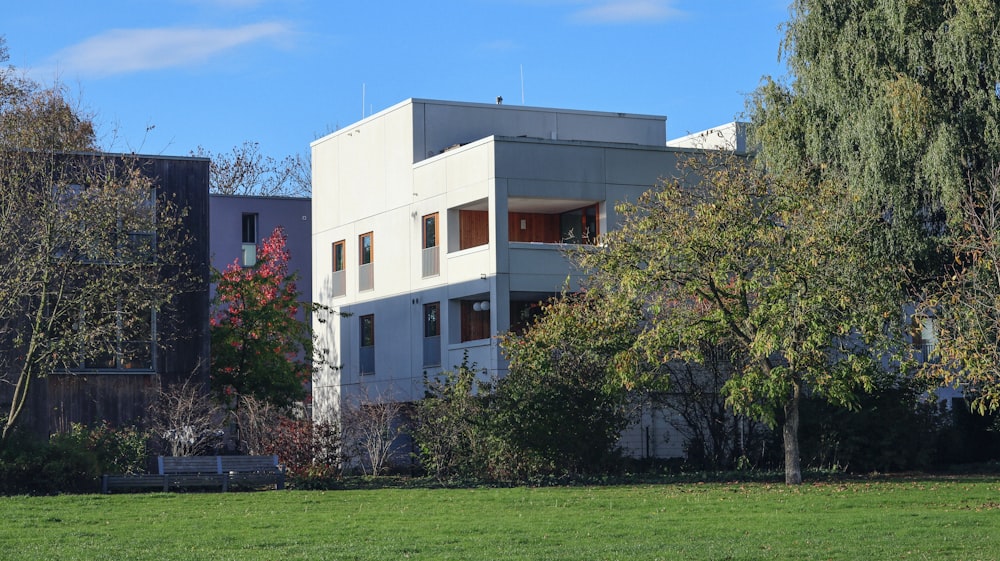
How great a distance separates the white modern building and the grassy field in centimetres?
1077

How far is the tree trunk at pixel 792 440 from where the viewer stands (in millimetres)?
26969

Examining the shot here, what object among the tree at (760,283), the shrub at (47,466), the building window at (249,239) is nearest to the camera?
the shrub at (47,466)

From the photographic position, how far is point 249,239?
51281 millimetres

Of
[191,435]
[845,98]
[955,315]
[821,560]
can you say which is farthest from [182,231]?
[821,560]

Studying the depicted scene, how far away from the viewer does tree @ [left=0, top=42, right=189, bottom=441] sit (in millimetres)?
26672

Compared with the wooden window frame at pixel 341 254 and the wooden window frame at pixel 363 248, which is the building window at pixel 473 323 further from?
the wooden window frame at pixel 341 254

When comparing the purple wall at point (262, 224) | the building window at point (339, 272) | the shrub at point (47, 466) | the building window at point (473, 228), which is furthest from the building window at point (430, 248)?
the shrub at point (47, 466)

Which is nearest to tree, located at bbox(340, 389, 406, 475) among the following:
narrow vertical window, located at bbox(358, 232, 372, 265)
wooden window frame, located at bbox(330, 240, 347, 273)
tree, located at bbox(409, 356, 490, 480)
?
tree, located at bbox(409, 356, 490, 480)

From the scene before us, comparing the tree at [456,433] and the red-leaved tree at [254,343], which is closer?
the tree at [456,433]

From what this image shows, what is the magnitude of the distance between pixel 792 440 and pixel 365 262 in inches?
742

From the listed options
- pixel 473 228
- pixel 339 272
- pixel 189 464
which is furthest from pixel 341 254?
pixel 189 464

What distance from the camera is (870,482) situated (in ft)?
89.6

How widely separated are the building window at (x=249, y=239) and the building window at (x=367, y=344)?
9.74 m

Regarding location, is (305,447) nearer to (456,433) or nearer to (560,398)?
(456,433)
